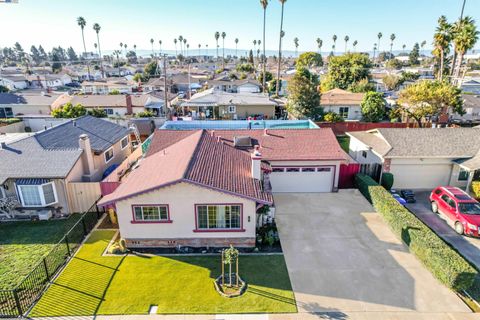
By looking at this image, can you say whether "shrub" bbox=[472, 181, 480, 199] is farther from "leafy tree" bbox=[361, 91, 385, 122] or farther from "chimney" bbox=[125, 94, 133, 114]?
"chimney" bbox=[125, 94, 133, 114]

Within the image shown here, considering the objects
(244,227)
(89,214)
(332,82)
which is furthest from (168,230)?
(332,82)

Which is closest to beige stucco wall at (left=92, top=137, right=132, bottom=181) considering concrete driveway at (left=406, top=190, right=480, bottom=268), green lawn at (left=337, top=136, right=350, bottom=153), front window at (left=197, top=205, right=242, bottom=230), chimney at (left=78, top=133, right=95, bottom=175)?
chimney at (left=78, top=133, right=95, bottom=175)

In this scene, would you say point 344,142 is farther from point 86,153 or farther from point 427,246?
point 86,153

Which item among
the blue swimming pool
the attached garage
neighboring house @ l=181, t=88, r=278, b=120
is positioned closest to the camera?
the attached garage

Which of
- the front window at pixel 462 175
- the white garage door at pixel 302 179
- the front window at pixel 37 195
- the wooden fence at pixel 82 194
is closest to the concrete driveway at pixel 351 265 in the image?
the white garage door at pixel 302 179

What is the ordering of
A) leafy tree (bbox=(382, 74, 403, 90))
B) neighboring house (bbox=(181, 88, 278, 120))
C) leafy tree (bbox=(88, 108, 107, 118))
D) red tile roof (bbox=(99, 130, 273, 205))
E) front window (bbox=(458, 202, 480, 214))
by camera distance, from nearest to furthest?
red tile roof (bbox=(99, 130, 273, 205)) → front window (bbox=(458, 202, 480, 214)) → leafy tree (bbox=(88, 108, 107, 118)) → neighboring house (bbox=(181, 88, 278, 120)) → leafy tree (bbox=(382, 74, 403, 90))

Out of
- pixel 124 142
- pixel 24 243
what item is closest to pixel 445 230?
pixel 24 243

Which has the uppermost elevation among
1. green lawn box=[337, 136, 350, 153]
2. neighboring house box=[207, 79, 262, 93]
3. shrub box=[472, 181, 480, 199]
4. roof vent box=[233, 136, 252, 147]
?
neighboring house box=[207, 79, 262, 93]
